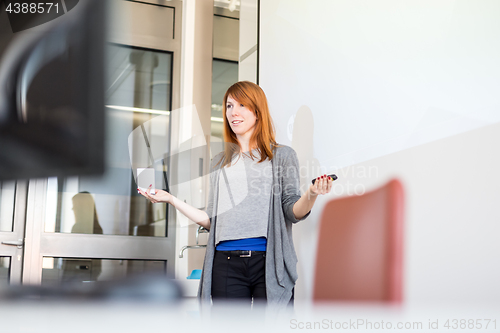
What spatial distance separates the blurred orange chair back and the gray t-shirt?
33 centimetres

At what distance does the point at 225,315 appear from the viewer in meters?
0.28

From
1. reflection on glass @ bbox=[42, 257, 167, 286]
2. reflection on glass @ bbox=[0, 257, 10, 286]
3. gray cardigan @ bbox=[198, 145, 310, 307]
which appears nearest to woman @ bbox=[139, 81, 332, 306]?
gray cardigan @ bbox=[198, 145, 310, 307]

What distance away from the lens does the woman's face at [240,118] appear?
1.44 m

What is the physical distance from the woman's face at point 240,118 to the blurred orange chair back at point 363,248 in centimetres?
44

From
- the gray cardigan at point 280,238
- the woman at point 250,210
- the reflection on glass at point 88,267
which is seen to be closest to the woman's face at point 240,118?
the woman at point 250,210

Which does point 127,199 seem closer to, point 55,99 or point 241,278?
point 241,278

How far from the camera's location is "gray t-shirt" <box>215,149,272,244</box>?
134 cm

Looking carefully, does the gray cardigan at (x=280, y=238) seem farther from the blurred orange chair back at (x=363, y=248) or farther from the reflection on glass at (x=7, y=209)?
the reflection on glass at (x=7, y=209)

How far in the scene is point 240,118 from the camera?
145cm

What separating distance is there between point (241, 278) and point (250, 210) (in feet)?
0.68

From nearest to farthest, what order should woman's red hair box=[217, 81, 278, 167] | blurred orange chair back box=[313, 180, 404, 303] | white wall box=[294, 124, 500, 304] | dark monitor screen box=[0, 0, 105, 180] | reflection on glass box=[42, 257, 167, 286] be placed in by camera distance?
dark monitor screen box=[0, 0, 105, 180]
white wall box=[294, 124, 500, 304]
blurred orange chair back box=[313, 180, 404, 303]
woman's red hair box=[217, 81, 278, 167]
reflection on glass box=[42, 257, 167, 286]

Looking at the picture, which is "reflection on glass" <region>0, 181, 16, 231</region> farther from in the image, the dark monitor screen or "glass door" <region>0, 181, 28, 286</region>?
the dark monitor screen

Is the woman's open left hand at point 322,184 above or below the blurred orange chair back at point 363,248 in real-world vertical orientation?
above

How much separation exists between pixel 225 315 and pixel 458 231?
0.94m
